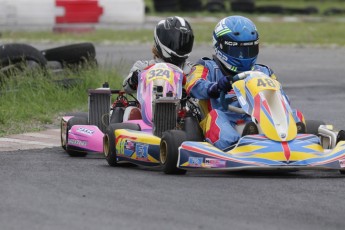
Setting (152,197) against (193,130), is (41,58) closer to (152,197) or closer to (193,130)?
(193,130)

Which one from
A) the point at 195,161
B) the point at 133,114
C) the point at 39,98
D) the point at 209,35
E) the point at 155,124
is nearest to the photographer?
the point at 195,161

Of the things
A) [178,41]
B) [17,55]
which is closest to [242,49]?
[178,41]

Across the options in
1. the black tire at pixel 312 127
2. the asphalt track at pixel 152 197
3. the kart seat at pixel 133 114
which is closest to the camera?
the asphalt track at pixel 152 197

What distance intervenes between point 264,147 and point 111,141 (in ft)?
4.27

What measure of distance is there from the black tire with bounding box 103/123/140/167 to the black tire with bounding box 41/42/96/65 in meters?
4.45

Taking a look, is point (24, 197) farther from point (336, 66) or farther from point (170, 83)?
point (336, 66)

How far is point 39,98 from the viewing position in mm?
10867

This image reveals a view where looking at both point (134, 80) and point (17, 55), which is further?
point (17, 55)

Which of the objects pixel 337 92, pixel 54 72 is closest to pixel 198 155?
pixel 54 72

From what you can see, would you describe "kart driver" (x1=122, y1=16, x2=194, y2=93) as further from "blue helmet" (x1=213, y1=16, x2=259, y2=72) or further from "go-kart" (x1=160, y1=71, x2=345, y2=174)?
"go-kart" (x1=160, y1=71, x2=345, y2=174)

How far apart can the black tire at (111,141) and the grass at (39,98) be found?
6.66 feet

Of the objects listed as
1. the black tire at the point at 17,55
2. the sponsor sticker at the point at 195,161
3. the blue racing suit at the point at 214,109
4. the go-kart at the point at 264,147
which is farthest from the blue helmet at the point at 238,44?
the black tire at the point at 17,55

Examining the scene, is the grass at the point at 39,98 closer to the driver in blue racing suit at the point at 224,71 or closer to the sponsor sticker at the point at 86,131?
the sponsor sticker at the point at 86,131

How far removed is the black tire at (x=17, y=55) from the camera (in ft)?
37.7
